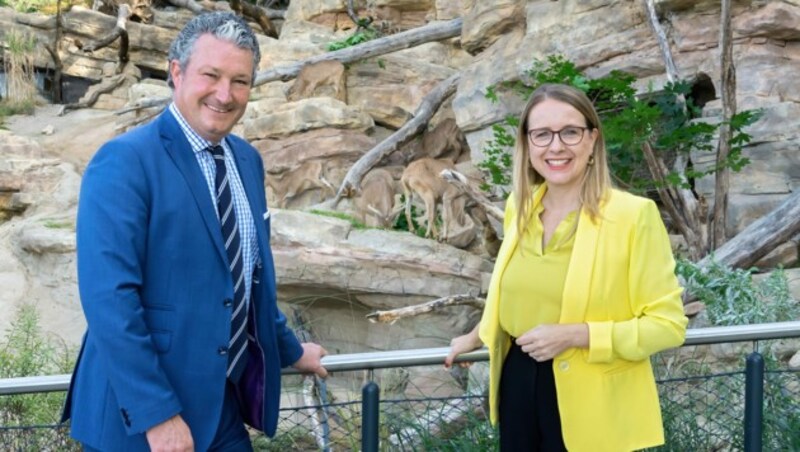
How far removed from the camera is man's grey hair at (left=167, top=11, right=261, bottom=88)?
181cm

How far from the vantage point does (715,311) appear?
524cm

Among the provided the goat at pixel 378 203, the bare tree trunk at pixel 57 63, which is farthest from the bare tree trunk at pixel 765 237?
the bare tree trunk at pixel 57 63

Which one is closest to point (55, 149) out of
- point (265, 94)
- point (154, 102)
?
point (154, 102)

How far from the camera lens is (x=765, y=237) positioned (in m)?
6.43

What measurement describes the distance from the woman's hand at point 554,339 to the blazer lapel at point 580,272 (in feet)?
0.14

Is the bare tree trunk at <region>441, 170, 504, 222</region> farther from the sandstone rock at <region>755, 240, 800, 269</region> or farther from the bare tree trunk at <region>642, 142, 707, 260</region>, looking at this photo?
the sandstone rock at <region>755, 240, 800, 269</region>

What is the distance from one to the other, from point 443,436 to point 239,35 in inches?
64.3

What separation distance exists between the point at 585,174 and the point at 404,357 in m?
0.73

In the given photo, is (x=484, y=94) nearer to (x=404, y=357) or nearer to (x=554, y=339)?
(x=404, y=357)

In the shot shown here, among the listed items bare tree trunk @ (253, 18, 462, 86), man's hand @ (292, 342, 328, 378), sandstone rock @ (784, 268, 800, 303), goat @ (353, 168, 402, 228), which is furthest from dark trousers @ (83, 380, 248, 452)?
bare tree trunk @ (253, 18, 462, 86)

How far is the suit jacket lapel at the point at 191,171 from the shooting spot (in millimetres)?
1803

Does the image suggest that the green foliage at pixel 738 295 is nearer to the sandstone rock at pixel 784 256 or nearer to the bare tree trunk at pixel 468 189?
the sandstone rock at pixel 784 256

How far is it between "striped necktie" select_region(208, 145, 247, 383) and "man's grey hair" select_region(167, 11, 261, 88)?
22 cm

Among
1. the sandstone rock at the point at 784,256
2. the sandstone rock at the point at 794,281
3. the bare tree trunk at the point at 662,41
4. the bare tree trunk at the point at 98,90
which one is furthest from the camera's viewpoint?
the bare tree trunk at the point at 98,90
